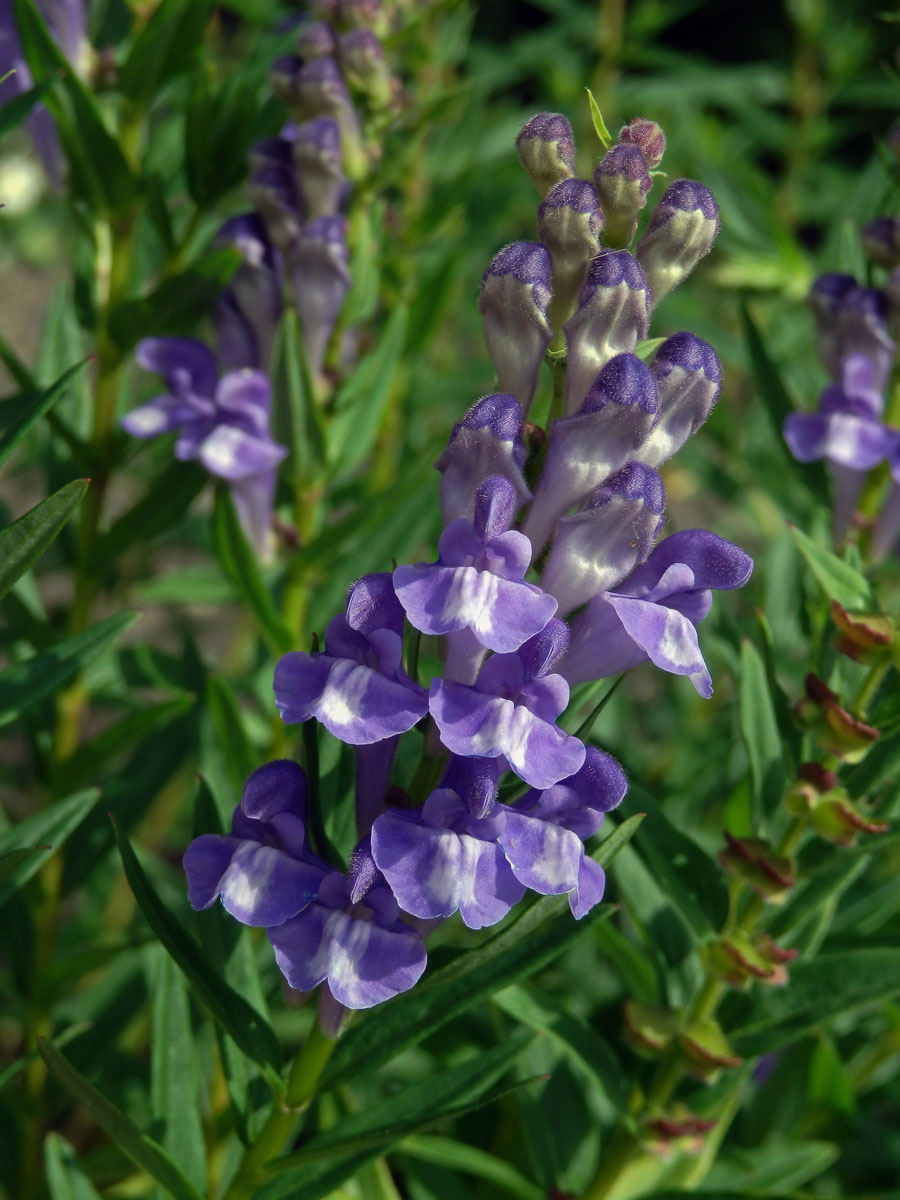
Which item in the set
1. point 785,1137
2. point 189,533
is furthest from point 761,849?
point 189,533

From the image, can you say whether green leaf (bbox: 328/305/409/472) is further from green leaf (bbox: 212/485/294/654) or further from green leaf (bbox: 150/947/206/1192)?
green leaf (bbox: 150/947/206/1192)

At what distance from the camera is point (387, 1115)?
1.37 m

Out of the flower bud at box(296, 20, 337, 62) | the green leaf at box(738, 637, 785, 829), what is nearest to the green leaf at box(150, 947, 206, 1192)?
the green leaf at box(738, 637, 785, 829)

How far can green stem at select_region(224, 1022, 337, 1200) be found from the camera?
125 centimetres

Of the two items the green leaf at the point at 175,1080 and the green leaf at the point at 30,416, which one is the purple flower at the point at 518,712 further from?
the green leaf at the point at 175,1080

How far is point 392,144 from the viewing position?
8.18ft

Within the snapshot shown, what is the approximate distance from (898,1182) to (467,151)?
271 cm

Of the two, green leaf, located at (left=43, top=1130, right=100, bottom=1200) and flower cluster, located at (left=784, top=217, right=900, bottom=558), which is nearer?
green leaf, located at (left=43, top=1130, right=100, bottom=1200)

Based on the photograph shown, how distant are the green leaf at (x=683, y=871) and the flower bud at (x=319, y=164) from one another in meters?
1.15

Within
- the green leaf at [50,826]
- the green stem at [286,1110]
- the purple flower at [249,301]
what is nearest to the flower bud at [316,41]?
the purple flower at [249,301]

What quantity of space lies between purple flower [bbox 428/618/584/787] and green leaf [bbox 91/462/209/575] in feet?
3.24

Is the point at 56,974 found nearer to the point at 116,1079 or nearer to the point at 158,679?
the point at 116,1079

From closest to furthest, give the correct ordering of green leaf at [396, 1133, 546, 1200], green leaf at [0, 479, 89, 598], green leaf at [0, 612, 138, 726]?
green leaf at [0, 479, 89, 598], green leaf at [0, 612, 138, 726], green leaf at [396, 1133, 546, 1200]

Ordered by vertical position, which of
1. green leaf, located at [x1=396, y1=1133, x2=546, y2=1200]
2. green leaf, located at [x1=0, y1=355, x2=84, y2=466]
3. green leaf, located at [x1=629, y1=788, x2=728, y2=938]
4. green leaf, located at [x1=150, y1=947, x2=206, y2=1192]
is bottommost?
green leaf, located at [x1=396, y1=1133, x2=546, y2=1200]
